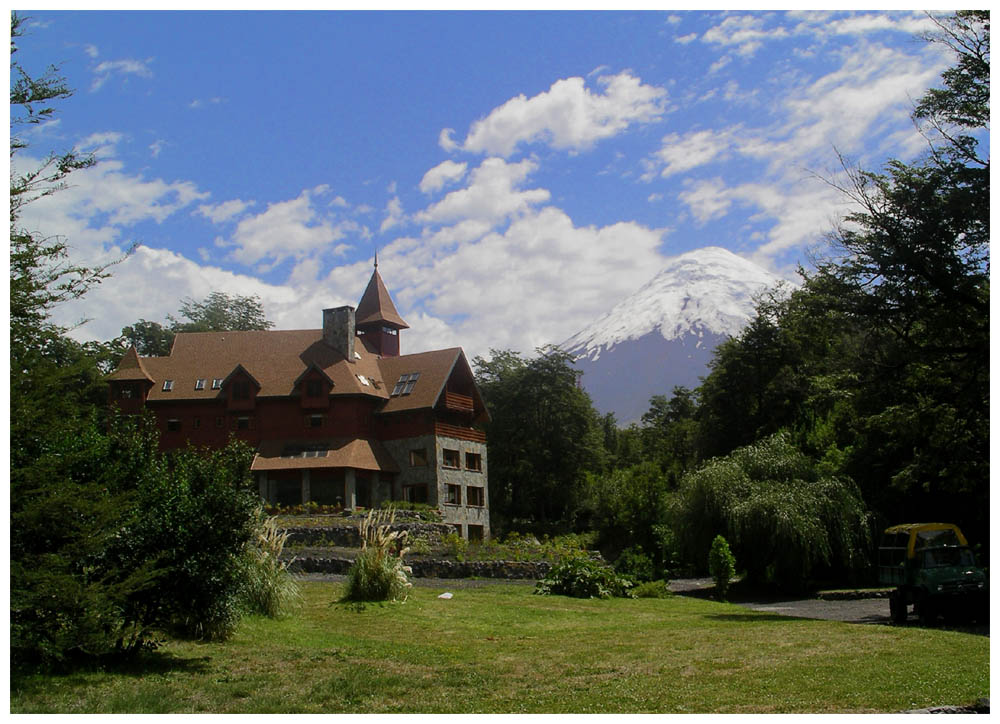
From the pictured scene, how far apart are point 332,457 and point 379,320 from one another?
12.0 m

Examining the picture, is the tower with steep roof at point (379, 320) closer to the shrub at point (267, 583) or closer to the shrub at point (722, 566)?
the shrub at point (722, 566)

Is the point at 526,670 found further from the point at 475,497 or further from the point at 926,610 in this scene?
the point at 475,497

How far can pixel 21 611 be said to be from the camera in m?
9.86

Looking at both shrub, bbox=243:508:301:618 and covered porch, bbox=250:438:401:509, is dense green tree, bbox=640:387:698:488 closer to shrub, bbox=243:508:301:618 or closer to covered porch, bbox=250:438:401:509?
covered porch, bbox=250:438:401:509

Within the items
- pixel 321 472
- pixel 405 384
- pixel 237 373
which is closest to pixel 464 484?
pixel 405 384

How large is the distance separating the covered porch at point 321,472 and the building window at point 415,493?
4.15 feet

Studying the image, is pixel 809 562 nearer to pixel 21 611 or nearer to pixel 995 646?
pixel 995 646

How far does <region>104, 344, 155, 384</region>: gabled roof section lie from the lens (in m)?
46.1

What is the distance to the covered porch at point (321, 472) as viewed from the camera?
44.0 m

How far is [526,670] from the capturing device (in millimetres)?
11641

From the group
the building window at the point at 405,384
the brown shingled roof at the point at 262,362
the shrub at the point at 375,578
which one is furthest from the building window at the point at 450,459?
the shrub at the point at 375,578

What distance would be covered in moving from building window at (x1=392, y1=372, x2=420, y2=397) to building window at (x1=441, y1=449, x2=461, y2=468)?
3820 millimetres

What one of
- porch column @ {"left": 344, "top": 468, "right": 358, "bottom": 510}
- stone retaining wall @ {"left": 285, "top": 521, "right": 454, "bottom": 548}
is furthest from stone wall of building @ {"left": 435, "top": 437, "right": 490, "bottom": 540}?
stone retaining wall @ {"left": 285, "top": 521, "right": 454, "bottom": 548}
